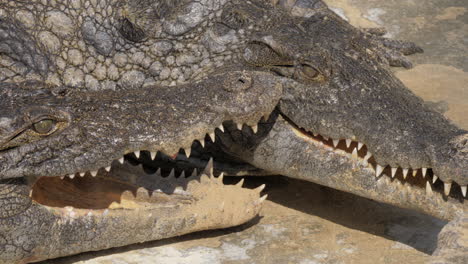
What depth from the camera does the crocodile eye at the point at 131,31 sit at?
22.3 feet

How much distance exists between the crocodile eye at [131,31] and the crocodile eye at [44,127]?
1.86 metres

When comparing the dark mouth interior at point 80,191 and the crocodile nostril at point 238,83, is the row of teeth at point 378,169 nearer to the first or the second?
the crocodile nostril at point 238,83

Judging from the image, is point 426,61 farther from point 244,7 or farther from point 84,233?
point 84,233

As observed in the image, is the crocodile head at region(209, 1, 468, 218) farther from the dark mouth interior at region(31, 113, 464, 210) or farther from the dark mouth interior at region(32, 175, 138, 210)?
the dark mouth interior at region(32, 175, 138, 210)

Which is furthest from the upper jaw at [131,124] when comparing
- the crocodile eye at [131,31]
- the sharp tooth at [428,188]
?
the crocodile eye at [131,31]

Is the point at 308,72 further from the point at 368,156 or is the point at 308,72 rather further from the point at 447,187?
the point at 447,187

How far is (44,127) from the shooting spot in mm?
5102

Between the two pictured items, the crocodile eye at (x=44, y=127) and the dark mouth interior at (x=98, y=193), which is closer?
the crocodile eye at (x=44, y=127)

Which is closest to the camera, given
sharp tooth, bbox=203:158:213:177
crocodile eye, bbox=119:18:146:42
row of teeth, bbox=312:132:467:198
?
row of teeth, bbox=312:132:467:198

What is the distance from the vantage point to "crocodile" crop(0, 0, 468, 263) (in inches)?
201

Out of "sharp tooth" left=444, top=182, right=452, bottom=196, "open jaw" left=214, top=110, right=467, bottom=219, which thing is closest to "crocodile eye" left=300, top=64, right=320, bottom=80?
"open jaw" left=214, top=110, right=467, bottom=219

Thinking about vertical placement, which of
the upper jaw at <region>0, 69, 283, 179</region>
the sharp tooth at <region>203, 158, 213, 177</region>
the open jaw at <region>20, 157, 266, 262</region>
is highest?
the upper jaw at <region>0, 69, 283, 179</region>

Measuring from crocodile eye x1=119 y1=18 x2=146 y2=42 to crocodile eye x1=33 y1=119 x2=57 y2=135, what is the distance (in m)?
1.86

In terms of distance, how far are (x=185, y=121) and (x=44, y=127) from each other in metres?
0.88
